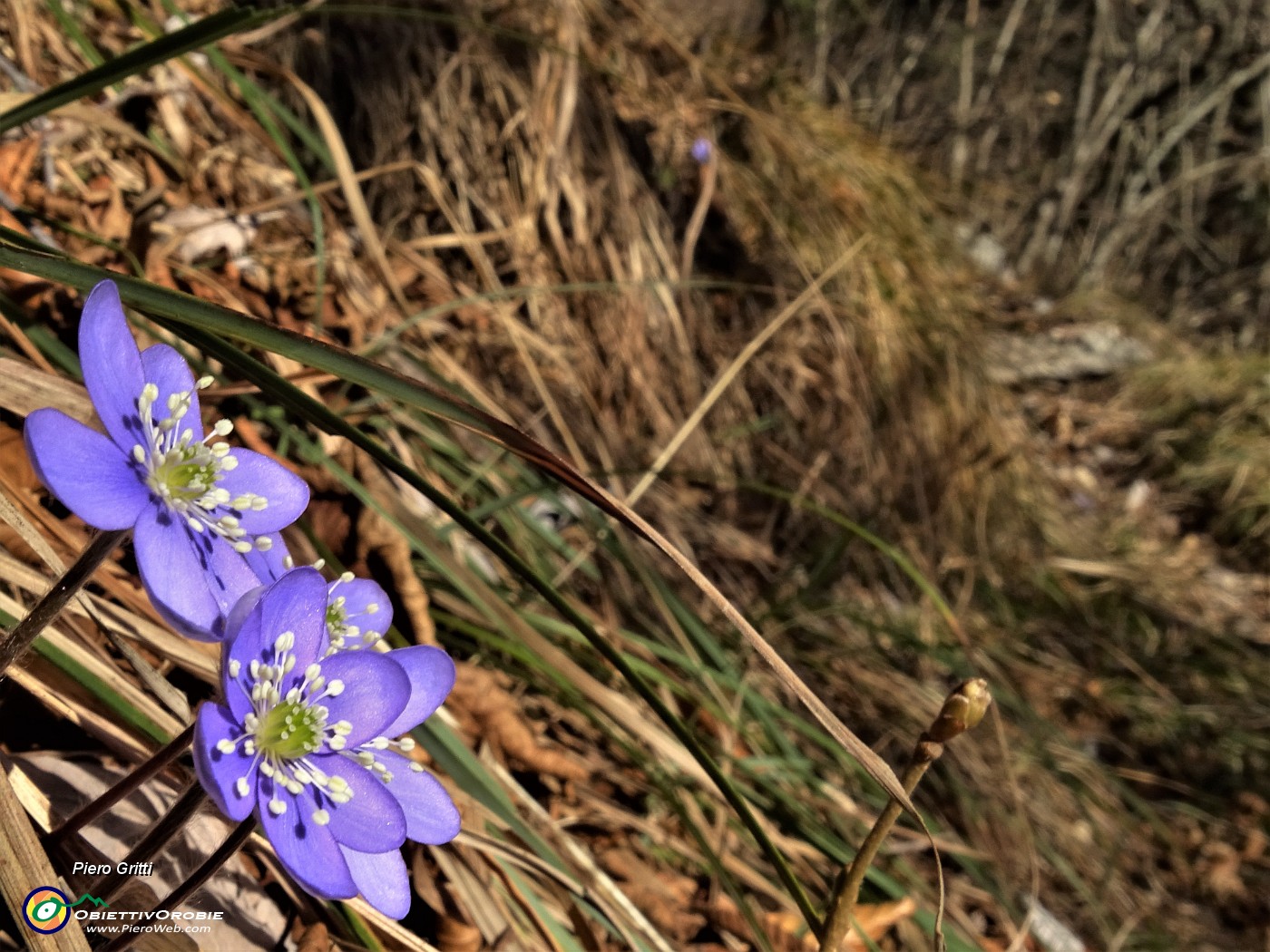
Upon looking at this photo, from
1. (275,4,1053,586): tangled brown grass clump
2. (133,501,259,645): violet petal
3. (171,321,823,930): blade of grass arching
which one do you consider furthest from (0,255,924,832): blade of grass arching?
(275,4,1053,586): tangled brown grass clump

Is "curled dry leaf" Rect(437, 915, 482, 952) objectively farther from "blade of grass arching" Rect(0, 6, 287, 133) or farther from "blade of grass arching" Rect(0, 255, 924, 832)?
"blade of grass arching" Rect(0, 6, 287, 133)

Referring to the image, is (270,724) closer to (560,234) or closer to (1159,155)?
(560,234)

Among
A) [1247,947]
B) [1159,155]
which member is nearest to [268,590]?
[1247,947]

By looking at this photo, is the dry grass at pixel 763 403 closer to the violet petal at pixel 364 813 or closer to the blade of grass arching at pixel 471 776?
the blade of grass arching at pixel 471 776

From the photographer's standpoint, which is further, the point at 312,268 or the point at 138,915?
the point at 312,268

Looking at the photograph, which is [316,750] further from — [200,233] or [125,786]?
[200,233]
